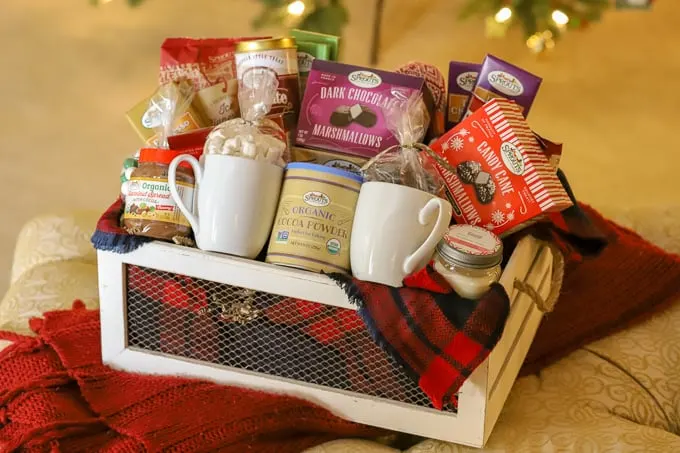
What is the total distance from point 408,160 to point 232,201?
8.1 inches

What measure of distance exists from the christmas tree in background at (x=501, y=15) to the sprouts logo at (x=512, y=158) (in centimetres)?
126

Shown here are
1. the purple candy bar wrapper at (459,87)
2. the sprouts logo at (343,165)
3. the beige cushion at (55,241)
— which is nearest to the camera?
the sprouts logo at (343,165)

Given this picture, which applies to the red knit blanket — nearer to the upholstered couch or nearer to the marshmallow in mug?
the upholstered couch

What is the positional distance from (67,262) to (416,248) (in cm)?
63

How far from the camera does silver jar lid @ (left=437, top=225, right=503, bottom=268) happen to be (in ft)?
2.65

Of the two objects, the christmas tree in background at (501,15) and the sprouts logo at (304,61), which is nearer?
the sprouts logo at (304,61)

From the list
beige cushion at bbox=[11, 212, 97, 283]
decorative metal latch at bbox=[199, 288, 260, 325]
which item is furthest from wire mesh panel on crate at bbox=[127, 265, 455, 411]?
beige cushion at bbox=[11, 212, 97, 283]

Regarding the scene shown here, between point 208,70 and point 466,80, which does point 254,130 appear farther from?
point 466,80

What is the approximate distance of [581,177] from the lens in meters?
2.17

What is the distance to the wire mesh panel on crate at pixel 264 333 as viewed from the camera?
87 cm

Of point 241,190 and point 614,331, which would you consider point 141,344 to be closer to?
point 241,190

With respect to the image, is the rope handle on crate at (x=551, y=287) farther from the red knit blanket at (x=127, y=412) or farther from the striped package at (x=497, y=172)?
the red knit blanket at (x=127, y=412)

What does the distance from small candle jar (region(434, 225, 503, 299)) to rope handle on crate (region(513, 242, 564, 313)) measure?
69mm

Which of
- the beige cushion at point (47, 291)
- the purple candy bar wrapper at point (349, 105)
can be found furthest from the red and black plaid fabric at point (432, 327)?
the beige cushion at point (47, 291)
